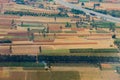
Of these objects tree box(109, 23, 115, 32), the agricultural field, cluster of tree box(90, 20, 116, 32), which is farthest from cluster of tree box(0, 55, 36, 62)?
tree box(109, 23, 115, 32)

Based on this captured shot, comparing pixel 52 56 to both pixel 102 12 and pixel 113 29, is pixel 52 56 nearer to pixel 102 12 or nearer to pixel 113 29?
pixel 113 29

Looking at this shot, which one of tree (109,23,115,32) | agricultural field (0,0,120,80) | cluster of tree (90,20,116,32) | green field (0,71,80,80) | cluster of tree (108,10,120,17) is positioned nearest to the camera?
green field (0,71,80,80)

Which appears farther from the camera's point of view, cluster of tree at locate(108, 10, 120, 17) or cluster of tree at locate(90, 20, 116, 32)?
cluster of tree at locate(108, 10, 120, 17)

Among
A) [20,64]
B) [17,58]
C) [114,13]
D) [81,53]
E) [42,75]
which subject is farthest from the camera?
[114,13]

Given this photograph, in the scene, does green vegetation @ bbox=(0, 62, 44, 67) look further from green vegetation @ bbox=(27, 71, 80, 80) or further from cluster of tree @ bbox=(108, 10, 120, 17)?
cluster of tree @ bbox=(108, 10, 120, 17)

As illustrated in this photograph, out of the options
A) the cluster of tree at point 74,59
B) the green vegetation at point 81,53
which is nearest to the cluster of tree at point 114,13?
the green vegetation at point 81,53

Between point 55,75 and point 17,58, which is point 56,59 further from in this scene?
point 17,58

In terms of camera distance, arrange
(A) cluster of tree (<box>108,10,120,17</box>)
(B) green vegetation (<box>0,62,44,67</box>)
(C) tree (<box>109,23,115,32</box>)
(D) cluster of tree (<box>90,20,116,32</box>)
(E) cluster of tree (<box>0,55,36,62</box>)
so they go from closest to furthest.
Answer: (B) green vegetation (<box>0,62,44,67</box>)
(E) cluster of tree (<box>0,55,36,62</box>)
(C) tree (<box>109,23,115,32</box>)
(D) cluster of tree (<box>90,20,116,32</box>)
(A) cluster of tree (<box>108,10,120,17</box>)

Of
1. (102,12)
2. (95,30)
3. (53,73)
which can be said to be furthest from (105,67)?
(102,12)

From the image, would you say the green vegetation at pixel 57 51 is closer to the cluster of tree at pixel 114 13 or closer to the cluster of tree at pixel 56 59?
the cluster of tree at pixel 56 59

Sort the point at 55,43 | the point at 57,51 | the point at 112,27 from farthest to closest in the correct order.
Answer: the point at 112,27
the point at 55,43
the point at 57,51

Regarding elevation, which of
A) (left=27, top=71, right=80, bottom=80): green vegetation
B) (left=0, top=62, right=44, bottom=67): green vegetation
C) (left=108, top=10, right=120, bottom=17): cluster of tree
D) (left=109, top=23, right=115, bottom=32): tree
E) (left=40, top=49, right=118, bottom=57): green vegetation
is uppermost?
(left=108, top=10, right=120, bottom=17): cluster of tree

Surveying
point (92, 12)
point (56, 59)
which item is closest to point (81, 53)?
point (56, 59)
